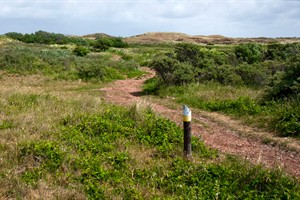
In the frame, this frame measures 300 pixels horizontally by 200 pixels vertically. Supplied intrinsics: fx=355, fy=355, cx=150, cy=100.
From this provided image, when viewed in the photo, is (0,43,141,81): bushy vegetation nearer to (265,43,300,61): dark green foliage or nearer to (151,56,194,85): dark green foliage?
(151,56,194,85): dark green foliage

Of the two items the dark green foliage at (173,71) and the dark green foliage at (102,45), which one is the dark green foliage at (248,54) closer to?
the dark green foliage at (173,71)

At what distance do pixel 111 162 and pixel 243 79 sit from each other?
33.9 feet

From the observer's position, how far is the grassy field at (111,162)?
15.6 ft

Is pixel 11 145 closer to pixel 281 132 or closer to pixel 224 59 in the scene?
pixel 281 132

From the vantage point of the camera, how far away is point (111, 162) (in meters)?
5.73

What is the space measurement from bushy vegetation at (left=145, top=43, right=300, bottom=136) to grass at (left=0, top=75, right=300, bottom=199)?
2.96m

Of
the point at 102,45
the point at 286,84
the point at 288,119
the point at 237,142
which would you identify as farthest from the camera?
the point at 102,45

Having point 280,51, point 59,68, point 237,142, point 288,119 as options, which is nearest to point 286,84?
point 288,119

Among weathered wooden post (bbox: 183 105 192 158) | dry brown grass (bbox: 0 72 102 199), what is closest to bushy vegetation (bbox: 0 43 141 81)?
dry brown grass (bbox: 0 72 102 199)

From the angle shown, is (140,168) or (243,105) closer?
(140,168)

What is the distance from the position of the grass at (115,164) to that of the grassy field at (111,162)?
0.01 metres

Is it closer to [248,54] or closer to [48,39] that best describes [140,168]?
[248,54]

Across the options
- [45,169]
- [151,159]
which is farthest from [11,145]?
[151,159]

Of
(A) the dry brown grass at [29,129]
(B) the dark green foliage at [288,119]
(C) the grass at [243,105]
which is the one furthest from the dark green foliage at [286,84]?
(A) the dry brown grass at [29,129]
